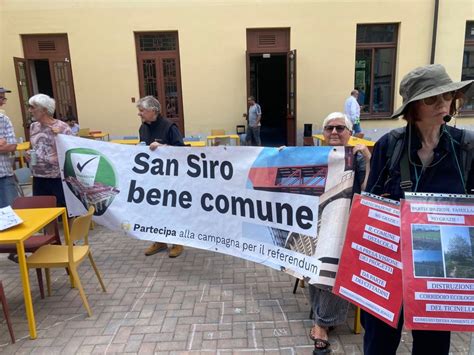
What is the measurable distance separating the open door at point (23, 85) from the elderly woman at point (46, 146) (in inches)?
268

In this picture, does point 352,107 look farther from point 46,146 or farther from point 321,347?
point 321,347

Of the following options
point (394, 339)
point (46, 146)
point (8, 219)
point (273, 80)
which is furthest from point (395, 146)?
point (273, 80)

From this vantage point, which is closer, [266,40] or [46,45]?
[46,45]

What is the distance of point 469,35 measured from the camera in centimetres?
1016

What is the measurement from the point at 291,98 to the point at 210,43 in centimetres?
265

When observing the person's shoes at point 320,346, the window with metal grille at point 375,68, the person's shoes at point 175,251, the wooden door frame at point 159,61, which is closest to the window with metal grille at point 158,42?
the wooden door frame at point 159,61

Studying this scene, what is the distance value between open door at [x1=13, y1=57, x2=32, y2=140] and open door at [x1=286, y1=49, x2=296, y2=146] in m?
7.09

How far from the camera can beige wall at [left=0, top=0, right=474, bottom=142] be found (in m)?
9.46

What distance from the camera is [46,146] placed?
3.88 m

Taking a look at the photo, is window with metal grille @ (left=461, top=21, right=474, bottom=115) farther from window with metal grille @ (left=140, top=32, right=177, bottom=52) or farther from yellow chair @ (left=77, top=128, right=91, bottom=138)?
yellow chair @ (left=77, top=128, right=91, bottom=138)

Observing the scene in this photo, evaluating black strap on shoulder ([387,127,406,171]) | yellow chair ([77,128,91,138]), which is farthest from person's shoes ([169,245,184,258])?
yellow chair ([77,128,91,138])

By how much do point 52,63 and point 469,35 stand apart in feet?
38.0

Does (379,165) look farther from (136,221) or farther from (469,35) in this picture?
(469,35)

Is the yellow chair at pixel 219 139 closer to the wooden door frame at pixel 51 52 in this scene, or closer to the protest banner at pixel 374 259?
the wooden door frame at pixel 51 52
